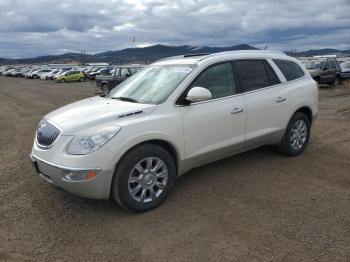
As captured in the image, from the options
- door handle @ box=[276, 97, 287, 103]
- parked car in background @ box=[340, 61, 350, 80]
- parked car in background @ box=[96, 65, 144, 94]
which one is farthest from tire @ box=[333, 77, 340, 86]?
door handle @ box=[276, 97, 287, 103]

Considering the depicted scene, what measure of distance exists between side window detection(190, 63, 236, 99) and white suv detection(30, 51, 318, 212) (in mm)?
14

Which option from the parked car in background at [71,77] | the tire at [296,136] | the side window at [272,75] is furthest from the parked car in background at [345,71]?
the parked car in background at [71,77]

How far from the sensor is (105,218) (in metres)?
4.24

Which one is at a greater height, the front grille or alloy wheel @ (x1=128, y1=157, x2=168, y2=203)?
the front grille

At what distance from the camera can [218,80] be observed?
5090 millimetres

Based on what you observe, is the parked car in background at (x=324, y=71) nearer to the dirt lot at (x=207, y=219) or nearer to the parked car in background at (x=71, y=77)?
the dirt lot at (x=207, y=219)

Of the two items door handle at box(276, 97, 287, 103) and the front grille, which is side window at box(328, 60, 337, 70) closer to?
door handle at box(276, 97, 287, 103)

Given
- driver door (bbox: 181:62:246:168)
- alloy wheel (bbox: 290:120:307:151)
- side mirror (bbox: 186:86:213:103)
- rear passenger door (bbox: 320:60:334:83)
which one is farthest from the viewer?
rear passenger door (bbox: 320:60:334:83)

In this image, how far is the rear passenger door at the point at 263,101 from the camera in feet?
17.5

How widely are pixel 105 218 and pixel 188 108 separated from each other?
1.62 meters

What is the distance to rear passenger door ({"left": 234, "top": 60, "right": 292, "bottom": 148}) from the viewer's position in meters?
5.33

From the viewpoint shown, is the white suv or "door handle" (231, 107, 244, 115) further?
"door handle" (231, 107, 244, 115)

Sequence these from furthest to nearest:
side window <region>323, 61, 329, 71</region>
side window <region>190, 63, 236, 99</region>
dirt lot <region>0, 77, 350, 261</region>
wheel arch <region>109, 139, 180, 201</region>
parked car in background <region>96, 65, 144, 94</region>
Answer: side window <region>323, 61, 329, 71</region>, parked car in background <region>96, 65, 144, 94</region>, side window <region>190, 63, 236, 99</region>, wheel arch <region>109, 139, 180, 201</region>, dirt lot <region>0, 77, 350, 261</region>

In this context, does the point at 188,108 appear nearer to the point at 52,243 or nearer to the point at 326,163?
the point at 52,243
